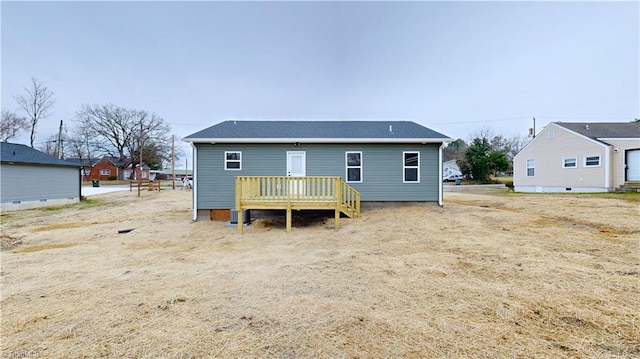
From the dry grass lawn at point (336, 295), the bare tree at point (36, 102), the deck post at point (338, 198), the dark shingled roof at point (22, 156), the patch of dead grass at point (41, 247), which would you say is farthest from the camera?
the bare tree at point (36, 102)

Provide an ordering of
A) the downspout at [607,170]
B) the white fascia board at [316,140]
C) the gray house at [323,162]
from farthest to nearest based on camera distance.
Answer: the downspout at [607,170], the gray house at [323,162], the white fascia board at [316,140]

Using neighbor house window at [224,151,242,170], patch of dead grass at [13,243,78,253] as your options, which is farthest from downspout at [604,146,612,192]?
patch of dead grass at [13,243,78,253]

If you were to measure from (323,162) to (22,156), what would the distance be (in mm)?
16656

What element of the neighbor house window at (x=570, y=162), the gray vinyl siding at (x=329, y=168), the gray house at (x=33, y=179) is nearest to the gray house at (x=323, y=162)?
the gray vinyl siding at (x=329, y=168)

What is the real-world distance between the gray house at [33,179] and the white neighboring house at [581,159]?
30.6 metres

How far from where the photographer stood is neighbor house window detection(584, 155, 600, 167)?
15.1m

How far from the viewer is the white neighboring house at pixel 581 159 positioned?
1460 centimetres

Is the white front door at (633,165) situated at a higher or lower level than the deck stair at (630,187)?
higher

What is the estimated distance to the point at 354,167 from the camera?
1038cm

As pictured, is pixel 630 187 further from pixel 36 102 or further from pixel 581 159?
pixel 36 102

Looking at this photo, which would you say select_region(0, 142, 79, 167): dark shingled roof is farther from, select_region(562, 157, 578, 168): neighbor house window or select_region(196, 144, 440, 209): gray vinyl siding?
select_region(562, 157, 578, 168): neighbor house window

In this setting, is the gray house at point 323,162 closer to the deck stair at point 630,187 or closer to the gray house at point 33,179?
A: the gray house at point 33,179

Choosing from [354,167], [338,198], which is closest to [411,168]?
[354,167]

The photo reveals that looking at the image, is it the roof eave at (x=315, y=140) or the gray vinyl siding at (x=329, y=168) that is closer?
the roof eave at (x=315, y=140)
